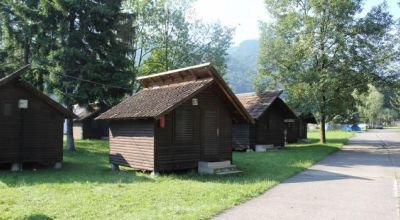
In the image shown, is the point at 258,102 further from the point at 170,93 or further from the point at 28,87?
the point at 28,87

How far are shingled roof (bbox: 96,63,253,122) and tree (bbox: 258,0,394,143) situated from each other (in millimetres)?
14806

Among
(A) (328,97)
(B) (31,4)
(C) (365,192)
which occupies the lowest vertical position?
(C) (365,192)

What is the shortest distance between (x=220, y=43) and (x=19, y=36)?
21.7 meters

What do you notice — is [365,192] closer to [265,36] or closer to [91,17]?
[91,17]

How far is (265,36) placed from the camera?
118 feet

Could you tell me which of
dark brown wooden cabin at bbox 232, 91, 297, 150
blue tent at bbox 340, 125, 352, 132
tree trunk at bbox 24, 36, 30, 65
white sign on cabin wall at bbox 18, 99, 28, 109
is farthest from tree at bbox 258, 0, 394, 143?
blue tent at bbox 340, 125, 352, 132

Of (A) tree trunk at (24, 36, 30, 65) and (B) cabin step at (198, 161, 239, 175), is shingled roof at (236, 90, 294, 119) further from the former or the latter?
(A) tree trunk at (24, 36, 30, 65)

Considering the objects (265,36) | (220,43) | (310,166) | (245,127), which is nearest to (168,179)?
(310,166)

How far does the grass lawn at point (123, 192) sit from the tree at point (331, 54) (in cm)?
1451

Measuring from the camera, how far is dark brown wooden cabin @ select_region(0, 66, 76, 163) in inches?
667

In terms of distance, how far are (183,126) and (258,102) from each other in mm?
14358

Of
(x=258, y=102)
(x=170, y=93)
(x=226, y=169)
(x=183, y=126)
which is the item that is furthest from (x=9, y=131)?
(x=258, y=102)

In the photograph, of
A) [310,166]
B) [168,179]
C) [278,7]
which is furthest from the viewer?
[278,7]

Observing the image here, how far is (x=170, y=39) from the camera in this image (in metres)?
42.6
